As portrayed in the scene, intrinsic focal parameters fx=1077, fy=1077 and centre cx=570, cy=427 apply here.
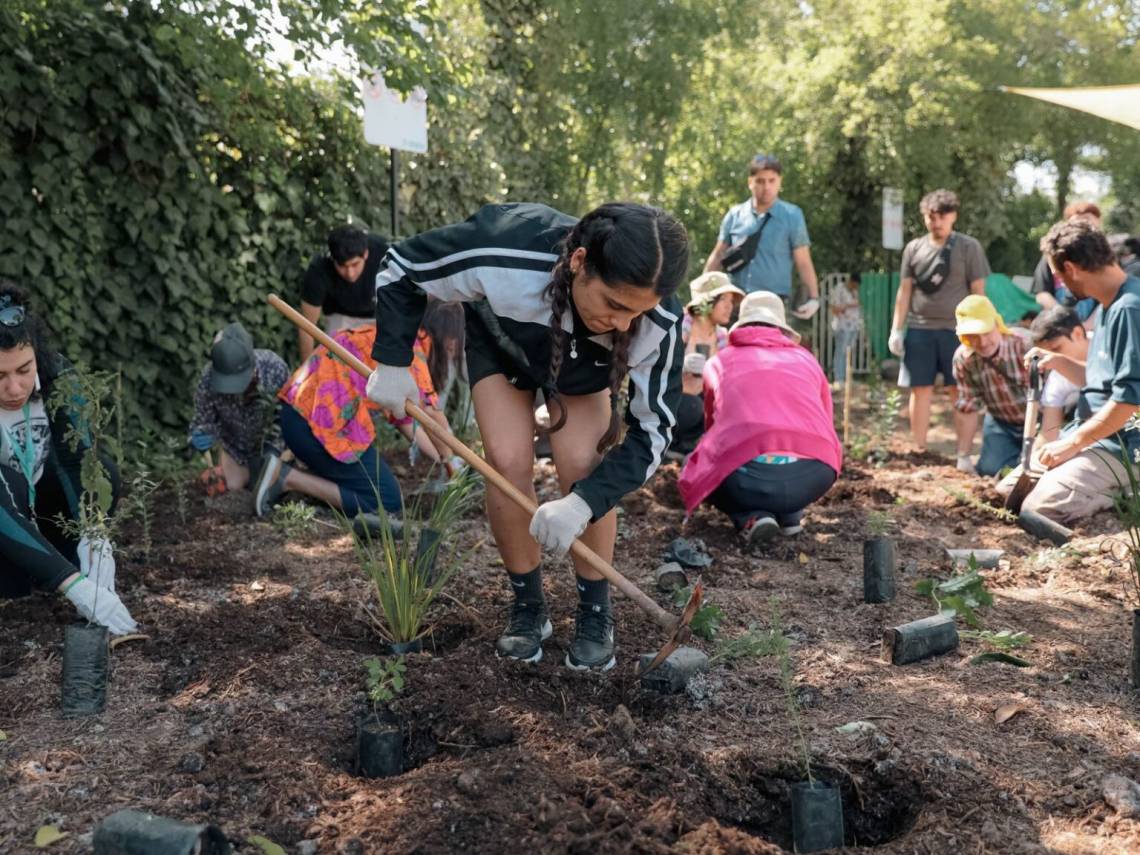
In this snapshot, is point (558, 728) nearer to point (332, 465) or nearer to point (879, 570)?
point (879, 570)

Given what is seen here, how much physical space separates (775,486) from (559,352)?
2.01m

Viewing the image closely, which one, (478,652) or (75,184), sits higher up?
(75,184)

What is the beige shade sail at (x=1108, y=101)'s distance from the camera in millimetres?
6867

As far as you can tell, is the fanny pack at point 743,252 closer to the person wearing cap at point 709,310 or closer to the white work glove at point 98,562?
the person wearing cap at point 709,310

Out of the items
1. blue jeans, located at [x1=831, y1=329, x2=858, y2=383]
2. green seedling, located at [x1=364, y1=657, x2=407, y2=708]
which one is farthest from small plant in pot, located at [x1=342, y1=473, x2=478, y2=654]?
blue jeans, located at [x1=831, y1=329, x2=858, y2=383]

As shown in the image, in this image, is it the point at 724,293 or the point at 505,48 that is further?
the point at 505,48

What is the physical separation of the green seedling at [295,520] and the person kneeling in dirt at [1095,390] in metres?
3.27

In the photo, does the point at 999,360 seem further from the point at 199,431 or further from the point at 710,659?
the point at 199,431

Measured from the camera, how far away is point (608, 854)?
6.83ft

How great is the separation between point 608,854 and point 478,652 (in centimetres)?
118

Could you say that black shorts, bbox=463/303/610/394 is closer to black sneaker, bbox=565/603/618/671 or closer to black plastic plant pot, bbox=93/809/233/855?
black sneaker, bbox=565/603/618/671

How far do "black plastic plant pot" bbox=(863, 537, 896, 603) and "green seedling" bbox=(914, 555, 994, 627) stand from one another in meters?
0.11

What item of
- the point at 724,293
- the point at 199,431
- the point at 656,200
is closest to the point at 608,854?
the point at 199,431

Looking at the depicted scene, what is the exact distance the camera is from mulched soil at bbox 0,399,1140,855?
2285 millimetres
